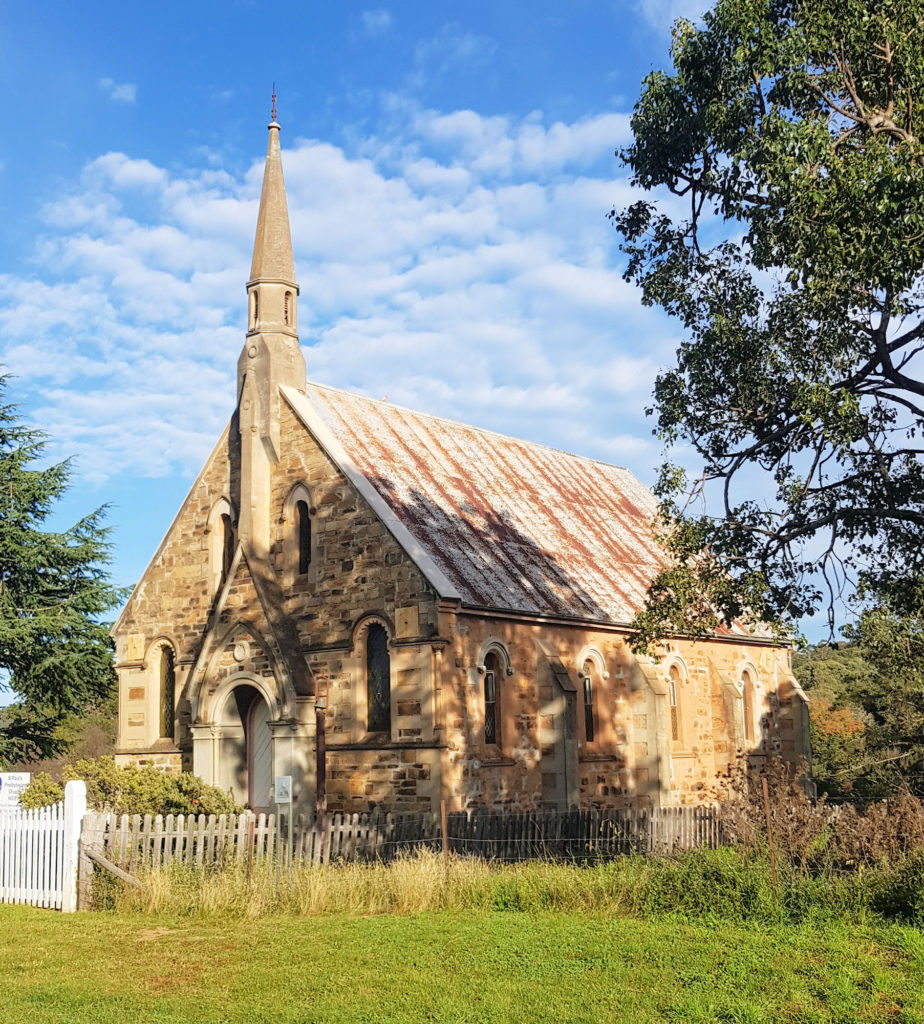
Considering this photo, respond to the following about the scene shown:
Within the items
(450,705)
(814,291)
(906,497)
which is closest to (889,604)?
(906,497)

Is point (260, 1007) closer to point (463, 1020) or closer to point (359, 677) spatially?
point (463, 1020)

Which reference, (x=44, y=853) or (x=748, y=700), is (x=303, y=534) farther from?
(x=748, y=700)

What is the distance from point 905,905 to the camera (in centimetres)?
1215

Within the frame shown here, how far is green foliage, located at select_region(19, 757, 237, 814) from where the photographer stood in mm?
19000

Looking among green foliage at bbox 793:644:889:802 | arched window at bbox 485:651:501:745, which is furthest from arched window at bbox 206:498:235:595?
green foliage at bbox 793:644:889:802

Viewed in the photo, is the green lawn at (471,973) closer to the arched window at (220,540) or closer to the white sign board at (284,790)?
the white sign board at (284,790)

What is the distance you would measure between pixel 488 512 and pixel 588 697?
16.2 feet

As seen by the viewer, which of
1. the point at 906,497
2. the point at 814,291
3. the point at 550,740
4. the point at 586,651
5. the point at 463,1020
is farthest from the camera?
the point at 586,651

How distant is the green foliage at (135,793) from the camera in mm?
19000

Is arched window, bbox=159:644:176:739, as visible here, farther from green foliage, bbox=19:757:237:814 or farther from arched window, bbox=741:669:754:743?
arched window, bbox=741:669:754:743

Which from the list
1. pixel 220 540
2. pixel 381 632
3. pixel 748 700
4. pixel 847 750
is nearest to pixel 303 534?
pixel 220 540

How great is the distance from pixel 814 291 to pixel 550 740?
13.1m

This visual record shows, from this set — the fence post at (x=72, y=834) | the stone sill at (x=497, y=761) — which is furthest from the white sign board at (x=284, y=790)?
the fence post at (x=72, y=834)

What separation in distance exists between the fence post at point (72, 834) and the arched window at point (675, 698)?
1655cm
